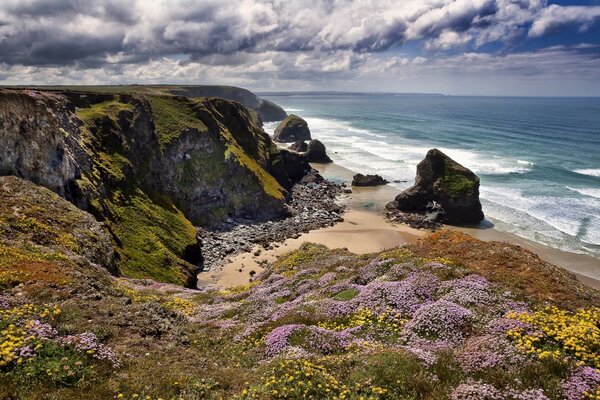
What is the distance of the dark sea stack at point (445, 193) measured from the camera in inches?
3071

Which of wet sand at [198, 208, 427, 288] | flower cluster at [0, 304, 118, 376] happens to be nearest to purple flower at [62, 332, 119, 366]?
flower cluster at [0, 304, 118, 376]

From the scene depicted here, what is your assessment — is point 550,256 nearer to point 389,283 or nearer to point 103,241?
point 389,283

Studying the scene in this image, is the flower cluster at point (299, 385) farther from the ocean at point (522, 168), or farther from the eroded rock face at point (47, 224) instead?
the ocean at point (522, 168)

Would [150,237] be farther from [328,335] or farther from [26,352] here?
[328,335]

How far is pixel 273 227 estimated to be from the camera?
75.0 metres

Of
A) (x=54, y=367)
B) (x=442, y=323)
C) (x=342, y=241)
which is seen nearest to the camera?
(x=54, y=367)

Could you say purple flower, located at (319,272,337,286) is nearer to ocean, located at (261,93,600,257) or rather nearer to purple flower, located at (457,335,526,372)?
purple flower, located at (457,335,526,372)

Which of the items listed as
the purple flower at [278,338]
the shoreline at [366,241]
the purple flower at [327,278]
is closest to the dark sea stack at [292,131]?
the shoreline at [366,241]

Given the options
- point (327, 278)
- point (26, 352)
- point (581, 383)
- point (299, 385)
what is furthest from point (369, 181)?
point (26, 352)

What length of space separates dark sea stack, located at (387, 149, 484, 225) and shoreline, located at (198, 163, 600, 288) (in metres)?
3.86

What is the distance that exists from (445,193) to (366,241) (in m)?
24.2

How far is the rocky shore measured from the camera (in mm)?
63812

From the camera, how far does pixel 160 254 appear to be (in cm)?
4950

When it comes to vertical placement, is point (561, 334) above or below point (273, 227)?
above
